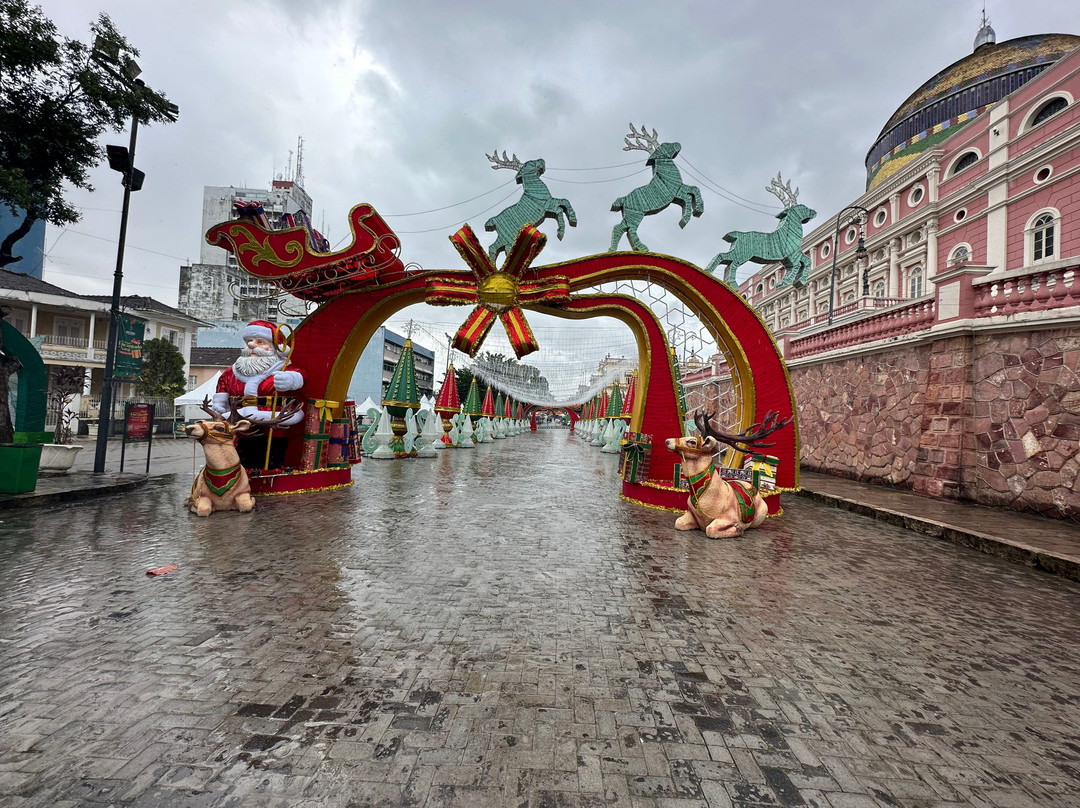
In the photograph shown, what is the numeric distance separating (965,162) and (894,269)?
4707mm

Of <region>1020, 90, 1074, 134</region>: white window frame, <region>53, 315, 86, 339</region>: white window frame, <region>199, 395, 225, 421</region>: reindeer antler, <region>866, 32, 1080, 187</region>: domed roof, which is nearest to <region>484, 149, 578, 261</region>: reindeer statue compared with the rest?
<region>199, 395, 225, 421</region>: reindeer antler

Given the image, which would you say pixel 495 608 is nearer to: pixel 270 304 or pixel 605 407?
pixel 270 304

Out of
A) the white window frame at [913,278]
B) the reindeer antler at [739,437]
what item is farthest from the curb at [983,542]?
the white window frame at [913,278]

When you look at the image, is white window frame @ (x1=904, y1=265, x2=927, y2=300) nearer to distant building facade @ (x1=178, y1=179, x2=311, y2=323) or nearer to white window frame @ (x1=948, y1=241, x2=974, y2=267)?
white window frame @ (x1=948, y1=241, x2=974, y2=267)

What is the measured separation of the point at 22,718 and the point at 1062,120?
2583 centimetres

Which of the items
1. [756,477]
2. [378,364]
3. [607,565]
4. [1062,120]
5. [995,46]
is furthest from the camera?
[378,364]

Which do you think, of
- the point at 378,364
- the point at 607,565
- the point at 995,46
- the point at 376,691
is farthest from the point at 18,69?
the point at 995,46

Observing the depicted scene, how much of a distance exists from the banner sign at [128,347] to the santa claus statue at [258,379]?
3.19m

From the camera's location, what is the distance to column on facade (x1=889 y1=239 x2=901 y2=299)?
22062mm

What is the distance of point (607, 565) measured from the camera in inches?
192

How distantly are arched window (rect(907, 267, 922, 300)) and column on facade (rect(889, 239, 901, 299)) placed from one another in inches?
22.4

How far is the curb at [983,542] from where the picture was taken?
16.1ft

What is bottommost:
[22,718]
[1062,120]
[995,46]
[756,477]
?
[22,718]

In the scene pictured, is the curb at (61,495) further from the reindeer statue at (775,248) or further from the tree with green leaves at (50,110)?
the reindeer statue at (775,248)
